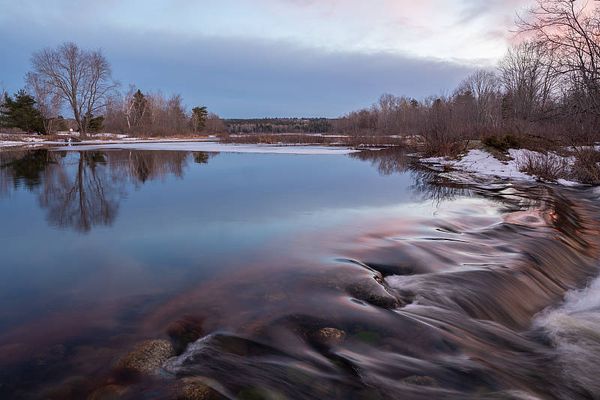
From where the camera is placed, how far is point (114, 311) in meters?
4.67

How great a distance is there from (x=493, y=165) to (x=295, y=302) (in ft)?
62.8

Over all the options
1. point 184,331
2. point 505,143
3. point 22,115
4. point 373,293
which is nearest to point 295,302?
point 373,293

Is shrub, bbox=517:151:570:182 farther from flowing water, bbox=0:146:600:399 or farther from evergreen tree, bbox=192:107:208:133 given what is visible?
evergreen tree, bbox=192:107:208:133

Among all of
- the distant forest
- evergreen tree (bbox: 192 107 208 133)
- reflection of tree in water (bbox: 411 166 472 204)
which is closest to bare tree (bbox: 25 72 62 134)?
the distant forest

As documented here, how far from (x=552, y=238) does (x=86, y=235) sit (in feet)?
29.4

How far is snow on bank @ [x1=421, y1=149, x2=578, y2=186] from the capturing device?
1834cm

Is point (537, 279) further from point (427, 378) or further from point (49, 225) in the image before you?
point (49, 225)

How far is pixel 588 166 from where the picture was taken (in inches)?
639

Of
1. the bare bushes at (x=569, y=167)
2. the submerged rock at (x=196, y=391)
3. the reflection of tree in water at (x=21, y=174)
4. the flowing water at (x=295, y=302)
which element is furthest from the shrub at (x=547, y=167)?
the reflection of tree in water at (x=21, y=174)

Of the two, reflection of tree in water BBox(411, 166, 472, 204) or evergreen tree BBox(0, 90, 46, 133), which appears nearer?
reflection of tree in water BBox(411, 166, 472, 204)

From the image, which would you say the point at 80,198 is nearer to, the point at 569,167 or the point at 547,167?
the point at 547,167

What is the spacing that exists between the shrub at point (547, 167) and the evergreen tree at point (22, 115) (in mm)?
56252

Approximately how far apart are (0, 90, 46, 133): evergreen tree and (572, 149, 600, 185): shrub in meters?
58.1

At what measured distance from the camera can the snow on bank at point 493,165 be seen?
18344mm
